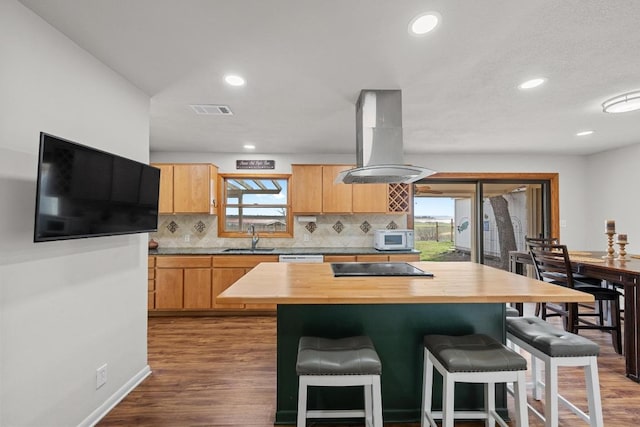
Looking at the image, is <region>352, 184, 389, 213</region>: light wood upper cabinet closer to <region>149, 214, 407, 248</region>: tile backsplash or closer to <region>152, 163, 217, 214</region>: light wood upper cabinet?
<region>149, 214, 407, 248</region>: tile backsplash

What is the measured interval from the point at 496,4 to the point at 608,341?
12.3ft

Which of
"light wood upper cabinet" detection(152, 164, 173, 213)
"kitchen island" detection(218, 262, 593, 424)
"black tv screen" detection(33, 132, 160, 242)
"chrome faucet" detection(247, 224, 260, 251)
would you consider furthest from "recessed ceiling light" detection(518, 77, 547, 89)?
"light wood upper cabinet" detection(152, 164, 173, 213)

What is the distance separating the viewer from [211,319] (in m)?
3.99

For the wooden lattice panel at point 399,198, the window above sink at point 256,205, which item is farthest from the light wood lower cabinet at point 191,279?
the wooden lattice panel at point 399,198

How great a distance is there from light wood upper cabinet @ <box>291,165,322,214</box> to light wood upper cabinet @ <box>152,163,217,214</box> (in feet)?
4.24

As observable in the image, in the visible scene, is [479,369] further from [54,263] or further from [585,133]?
[585,133]

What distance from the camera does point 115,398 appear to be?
6.85 feet

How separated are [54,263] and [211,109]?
6.00 feet


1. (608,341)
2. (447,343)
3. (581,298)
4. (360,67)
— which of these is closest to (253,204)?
(360,67)

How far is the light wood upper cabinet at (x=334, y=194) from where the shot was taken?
175 inches

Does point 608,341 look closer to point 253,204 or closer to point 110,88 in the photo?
point 253,204

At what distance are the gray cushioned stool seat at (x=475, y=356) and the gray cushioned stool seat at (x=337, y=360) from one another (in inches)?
14.3

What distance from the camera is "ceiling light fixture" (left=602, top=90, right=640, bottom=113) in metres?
2.48

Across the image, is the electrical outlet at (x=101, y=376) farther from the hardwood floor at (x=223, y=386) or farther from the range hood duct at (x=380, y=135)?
the range hood duct at (x=380, y=135)
